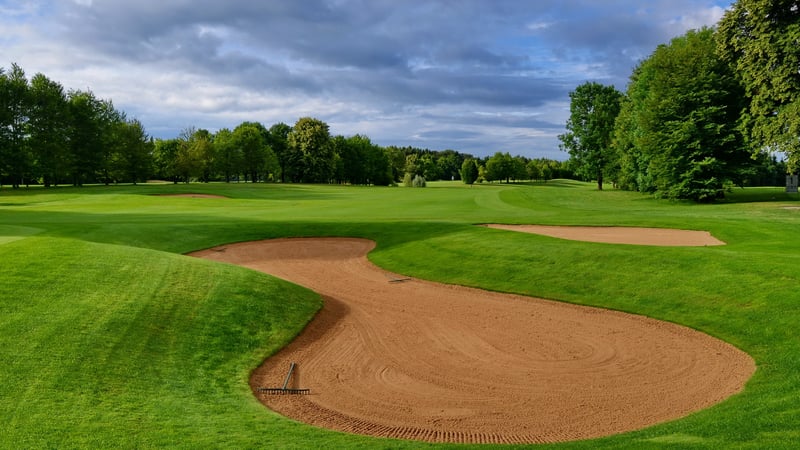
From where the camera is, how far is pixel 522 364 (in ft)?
35.4

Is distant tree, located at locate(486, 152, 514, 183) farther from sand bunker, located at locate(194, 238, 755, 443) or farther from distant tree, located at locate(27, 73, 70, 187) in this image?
sand bunker, located at locate(194, 238, 755, 443)

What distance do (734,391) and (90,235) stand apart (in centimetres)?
2579

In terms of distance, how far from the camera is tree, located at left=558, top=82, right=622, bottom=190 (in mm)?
69438

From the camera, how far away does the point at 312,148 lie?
106 metres

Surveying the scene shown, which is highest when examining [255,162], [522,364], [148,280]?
[255,162]

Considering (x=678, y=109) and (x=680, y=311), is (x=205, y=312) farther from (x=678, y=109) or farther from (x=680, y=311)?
(x=678, y=109)

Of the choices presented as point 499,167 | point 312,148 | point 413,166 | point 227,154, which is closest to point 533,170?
point 499,167

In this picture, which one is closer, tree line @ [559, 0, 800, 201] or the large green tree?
tree line @ [559, 0, 800, 201]

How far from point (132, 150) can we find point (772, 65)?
85334 mm

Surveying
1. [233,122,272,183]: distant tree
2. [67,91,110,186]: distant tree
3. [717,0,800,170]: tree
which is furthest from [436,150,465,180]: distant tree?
[717,0,800,170]: tree

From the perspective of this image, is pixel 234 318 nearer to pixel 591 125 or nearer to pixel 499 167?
pixel 591 125

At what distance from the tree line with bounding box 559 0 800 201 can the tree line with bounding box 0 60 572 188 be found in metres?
34.0

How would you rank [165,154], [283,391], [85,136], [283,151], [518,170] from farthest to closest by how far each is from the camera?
1. [518,170]
2. [283,151]
3. [165,154]
4. [85,136]
5. [283,391]

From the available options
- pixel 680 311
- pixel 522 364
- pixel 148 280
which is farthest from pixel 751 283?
pixel 148 280
